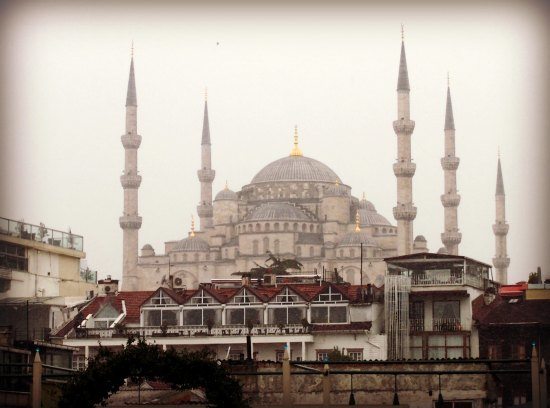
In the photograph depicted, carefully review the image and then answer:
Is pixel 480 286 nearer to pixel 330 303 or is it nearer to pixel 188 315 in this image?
pixel 330 303

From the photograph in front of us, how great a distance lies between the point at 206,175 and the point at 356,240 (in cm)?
1245

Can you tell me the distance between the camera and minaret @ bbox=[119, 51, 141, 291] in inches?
3433

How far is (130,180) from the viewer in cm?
8800

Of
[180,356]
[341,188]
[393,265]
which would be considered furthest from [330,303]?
[341,188]

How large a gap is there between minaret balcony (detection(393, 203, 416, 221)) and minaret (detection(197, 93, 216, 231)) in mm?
20092

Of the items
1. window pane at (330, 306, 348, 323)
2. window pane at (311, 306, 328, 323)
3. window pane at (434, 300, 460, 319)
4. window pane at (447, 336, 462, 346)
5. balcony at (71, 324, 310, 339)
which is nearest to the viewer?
window pane at (447, 336, 462, 346)

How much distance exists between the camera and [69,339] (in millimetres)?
40031

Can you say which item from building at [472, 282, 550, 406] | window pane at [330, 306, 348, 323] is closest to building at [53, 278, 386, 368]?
window pane at [330, 306, 348, 323]

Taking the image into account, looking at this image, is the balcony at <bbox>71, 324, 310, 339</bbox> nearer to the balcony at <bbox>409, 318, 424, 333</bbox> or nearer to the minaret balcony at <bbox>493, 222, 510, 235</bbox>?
the balcony at <bbox>409, 318, 424, 333</bbox>

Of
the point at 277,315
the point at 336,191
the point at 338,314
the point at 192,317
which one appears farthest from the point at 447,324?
the point at 336,191

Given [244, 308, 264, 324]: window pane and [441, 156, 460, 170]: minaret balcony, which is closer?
[244, 308, 264, 324]: window pane

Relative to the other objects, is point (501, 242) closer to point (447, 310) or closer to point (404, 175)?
point (404, 175)

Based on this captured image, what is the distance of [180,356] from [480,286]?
82.9 ft

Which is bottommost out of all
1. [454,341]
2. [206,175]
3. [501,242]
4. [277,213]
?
[454,341]
